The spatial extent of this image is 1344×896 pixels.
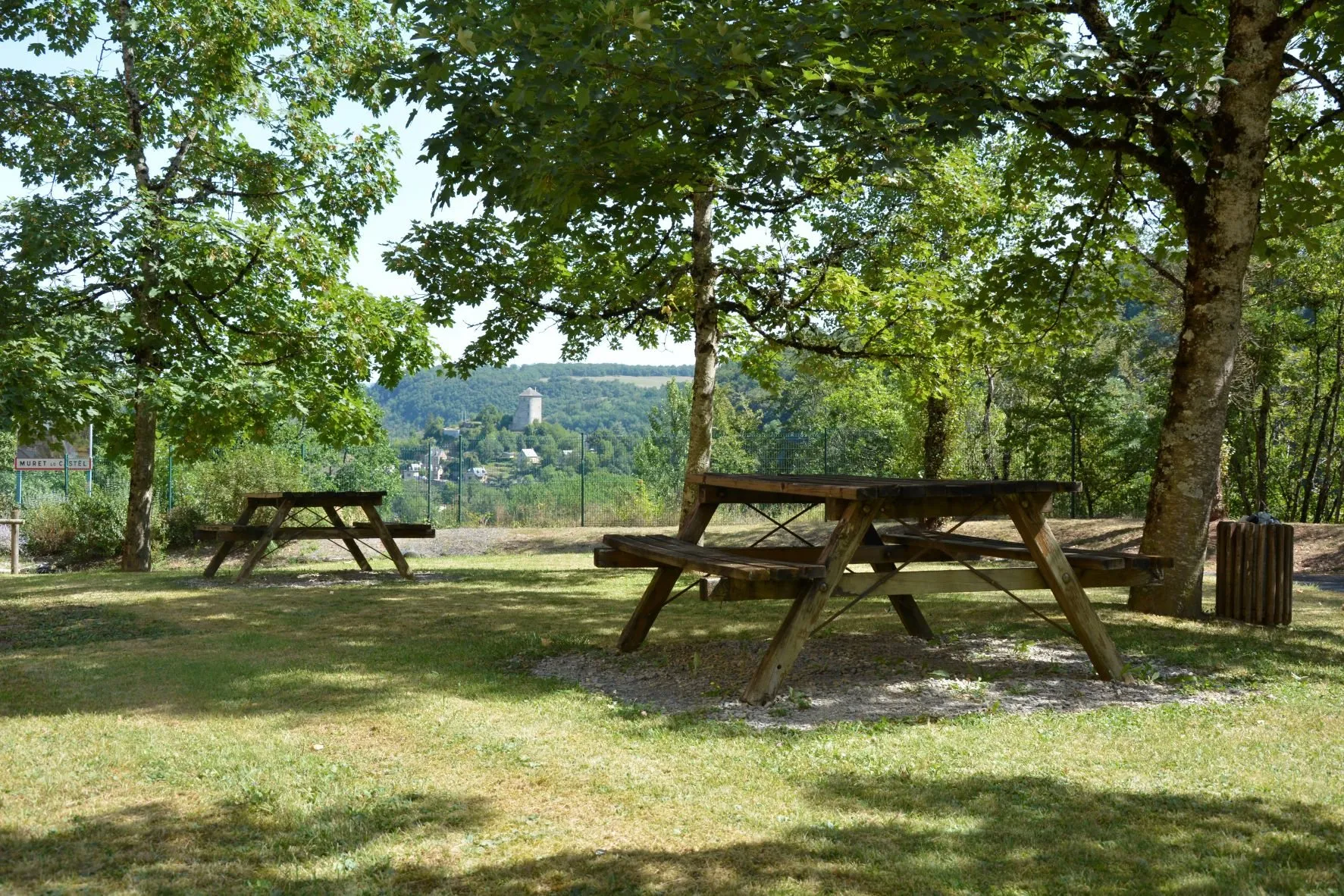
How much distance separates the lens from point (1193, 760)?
14.5 feet

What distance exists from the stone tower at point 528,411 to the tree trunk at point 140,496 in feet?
221

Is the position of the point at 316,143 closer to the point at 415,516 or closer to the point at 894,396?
the point at 415,516

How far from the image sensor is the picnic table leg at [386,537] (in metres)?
12.2

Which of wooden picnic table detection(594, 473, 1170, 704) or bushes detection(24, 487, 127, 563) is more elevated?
wooden picnic table detection(594, 473, 1170, 704)

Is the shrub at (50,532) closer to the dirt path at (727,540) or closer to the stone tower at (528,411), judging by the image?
the dirt path at (727,540)

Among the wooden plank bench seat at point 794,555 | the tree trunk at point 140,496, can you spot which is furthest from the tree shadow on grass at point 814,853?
the tree trunk at point 140,496

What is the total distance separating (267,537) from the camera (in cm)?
1211

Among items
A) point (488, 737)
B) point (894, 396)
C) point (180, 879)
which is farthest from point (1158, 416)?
point (180, 879)

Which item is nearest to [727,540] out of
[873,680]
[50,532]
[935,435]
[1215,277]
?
[935,435]

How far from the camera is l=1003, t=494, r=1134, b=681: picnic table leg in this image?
6.00 m

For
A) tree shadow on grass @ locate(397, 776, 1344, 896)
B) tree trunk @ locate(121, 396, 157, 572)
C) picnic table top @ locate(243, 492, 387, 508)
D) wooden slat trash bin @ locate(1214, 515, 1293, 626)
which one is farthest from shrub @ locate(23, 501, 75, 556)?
tree shadow on grass @ locate(397, 776, 1344, 896)

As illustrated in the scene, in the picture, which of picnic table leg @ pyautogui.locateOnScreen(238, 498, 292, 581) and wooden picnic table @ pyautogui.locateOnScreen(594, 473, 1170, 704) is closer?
wooden picnic table @ pyautogui.locateOnScreen(594, 473, 1170, 704)

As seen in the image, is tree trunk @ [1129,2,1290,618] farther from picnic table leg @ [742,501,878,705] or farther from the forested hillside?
the forested hillside

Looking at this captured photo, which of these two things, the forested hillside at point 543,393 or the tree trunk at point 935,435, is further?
the forested hillside at point 543,393
